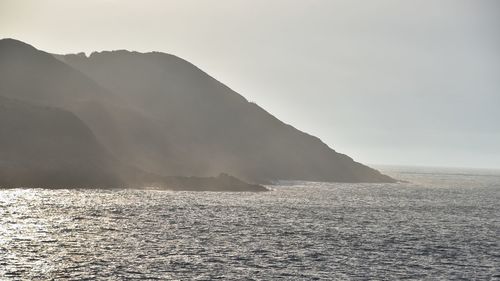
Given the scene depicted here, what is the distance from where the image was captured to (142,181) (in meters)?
199

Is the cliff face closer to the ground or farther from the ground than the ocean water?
farther from the ground

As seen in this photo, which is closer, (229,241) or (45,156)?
(229,241)

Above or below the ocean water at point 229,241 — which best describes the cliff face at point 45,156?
above

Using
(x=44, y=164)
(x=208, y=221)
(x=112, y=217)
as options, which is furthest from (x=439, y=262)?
(x=44, y=164)

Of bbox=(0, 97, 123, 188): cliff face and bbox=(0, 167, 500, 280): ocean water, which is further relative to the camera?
bbox=(0, 97, 123, 188): cliff face

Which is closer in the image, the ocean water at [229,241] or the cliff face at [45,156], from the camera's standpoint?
the ocean water at [229,241]

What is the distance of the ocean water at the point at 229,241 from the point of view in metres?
61.6

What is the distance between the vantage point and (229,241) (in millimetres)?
83688

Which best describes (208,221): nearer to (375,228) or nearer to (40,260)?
(375,228)

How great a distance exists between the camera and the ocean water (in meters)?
61.6

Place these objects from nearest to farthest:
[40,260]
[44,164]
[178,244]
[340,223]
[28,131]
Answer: [40,260] < [178,244] < [340,223] < [44,164] < [28,131]

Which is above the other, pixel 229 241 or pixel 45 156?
pixel 45 156

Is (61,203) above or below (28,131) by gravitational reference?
below

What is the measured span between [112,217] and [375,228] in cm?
4583
